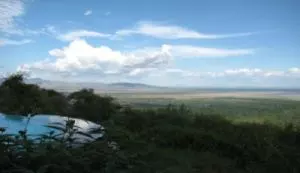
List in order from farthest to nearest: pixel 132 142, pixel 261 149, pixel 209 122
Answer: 1. pixel 209 122
2. pixel 261 149
3. pixel 132 142

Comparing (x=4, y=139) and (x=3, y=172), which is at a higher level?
(x=4, y=139)

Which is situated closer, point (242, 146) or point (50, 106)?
point (242, 146)

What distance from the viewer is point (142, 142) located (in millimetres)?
2695

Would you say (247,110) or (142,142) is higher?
(142,142)

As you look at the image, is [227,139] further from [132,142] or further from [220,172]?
[132,142]

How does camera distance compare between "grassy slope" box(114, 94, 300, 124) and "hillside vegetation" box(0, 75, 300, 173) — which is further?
"grassy slope" box(114, 94, 300, 124)

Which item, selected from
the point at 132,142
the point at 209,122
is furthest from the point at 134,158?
the point at 209,122

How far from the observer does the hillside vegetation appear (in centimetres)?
213

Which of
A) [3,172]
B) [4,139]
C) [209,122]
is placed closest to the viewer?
[3,172]

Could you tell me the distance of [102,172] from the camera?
2.06 meters

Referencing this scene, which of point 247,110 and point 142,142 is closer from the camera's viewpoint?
point 142,142

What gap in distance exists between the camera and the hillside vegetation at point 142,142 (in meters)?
2.13

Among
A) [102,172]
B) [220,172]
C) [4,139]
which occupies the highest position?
[4,139]

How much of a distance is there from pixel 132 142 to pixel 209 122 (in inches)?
201
